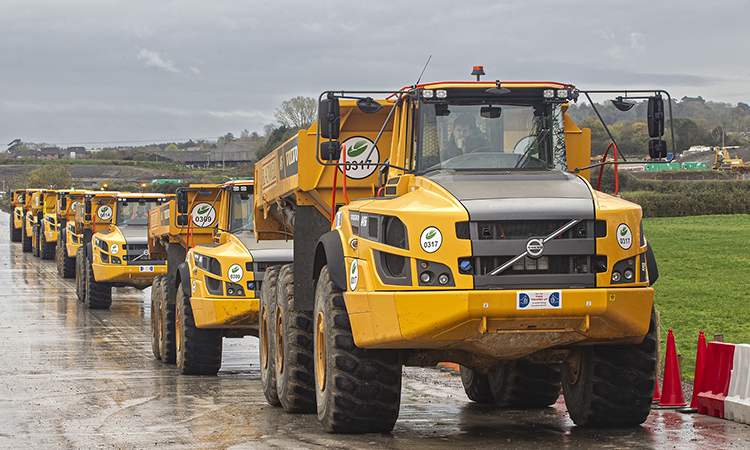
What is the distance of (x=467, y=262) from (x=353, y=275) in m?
1.06

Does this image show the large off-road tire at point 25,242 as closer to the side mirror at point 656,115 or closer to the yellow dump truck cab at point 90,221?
the yellow dump truck cab at point 90,221

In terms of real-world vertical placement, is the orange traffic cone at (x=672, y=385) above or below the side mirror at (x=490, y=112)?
below

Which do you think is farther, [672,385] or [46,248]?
[46,248]

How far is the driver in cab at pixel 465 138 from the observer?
7.77 meters

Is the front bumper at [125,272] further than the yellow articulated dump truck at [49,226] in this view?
No

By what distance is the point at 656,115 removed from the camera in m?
7.53

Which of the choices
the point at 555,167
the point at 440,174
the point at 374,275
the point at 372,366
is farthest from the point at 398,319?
the point at 555,167

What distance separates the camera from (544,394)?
32.3ft

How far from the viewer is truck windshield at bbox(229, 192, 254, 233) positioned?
1395 cm

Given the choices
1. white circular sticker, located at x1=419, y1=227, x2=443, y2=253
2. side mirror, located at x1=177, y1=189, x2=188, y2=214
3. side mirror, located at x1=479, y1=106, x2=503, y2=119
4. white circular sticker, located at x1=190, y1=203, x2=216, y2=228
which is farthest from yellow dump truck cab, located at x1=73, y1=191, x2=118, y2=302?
white circular sticker, located at x1=419, y1=227, x2=443, y2=253

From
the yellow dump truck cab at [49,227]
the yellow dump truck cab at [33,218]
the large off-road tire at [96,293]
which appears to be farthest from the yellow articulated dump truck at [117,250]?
the yellow dump truck cab at [33,218]

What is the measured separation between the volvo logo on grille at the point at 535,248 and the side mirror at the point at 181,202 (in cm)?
967

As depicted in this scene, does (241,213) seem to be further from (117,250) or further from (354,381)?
(117,250)

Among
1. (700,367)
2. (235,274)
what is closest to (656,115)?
(700,367)
